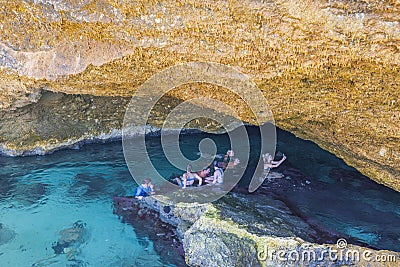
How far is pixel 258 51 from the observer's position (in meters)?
8.37

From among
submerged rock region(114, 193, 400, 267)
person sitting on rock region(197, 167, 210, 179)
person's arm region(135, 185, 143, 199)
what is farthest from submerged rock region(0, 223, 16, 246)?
person sitting on rock region(197, 167, 210, 179)

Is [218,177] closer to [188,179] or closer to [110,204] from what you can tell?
[188,179]

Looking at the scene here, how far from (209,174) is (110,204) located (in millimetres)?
3818

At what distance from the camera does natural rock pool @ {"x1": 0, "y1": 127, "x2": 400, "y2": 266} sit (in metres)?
9.71

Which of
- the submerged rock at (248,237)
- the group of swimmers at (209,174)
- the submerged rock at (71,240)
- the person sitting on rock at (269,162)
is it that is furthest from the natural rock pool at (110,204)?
the submerged rock at (248,237)

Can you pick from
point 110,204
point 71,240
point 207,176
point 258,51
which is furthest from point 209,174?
point 258,51

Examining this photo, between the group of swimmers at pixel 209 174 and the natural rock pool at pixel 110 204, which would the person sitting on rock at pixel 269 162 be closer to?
the group of swimmers at pixel 209 174

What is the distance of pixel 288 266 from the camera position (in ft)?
22.5

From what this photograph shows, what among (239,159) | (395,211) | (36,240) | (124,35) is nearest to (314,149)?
(239,159)

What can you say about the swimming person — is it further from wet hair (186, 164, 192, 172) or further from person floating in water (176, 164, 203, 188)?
wet hair (186, 164, 192, 172)

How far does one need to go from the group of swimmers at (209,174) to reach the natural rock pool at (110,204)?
54 cm

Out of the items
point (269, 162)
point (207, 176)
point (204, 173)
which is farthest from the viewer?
point (269, 162)

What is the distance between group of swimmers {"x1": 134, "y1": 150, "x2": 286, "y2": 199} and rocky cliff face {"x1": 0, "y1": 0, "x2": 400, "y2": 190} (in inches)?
95.4

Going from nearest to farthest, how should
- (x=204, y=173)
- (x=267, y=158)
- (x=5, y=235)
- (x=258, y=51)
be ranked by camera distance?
(x=258, y=51) < (x=5, y=235) < (x=204, y=173) < (x=267, y=158)
